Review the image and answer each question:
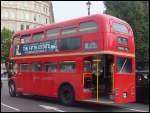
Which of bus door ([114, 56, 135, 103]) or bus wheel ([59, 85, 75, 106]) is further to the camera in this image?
bus wheel ([59, 85, 75, 106])

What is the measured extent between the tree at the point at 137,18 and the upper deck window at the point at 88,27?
15095 mm

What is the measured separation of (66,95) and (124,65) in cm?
270

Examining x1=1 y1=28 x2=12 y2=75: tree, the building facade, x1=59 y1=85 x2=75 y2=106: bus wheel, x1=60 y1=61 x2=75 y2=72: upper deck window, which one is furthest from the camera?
x1=1 y1=28 x2=12 y2=75: tree

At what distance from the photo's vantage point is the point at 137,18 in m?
31.0

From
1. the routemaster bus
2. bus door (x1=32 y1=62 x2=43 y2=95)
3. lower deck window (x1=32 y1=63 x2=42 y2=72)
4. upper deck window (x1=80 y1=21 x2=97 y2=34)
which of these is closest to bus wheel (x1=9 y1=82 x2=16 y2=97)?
bus door (x1=32 y1=62 x2=43 y2=95)

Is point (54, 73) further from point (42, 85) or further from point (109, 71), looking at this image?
point (109, 71)

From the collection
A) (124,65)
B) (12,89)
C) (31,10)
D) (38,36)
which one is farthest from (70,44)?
(12,89)

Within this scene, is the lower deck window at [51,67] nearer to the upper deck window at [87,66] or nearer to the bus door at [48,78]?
the bus door at [48,78]

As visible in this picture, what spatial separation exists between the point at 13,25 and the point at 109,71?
10988 mm

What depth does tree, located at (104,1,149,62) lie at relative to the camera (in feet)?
100

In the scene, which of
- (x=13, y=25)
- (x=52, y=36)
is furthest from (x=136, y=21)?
(x=52, y=36)

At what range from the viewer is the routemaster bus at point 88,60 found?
48.9ft

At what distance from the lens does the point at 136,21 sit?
102 ft

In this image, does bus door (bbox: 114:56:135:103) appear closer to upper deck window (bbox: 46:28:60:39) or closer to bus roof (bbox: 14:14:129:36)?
bus roof (bbox: 14:14:129:36)
